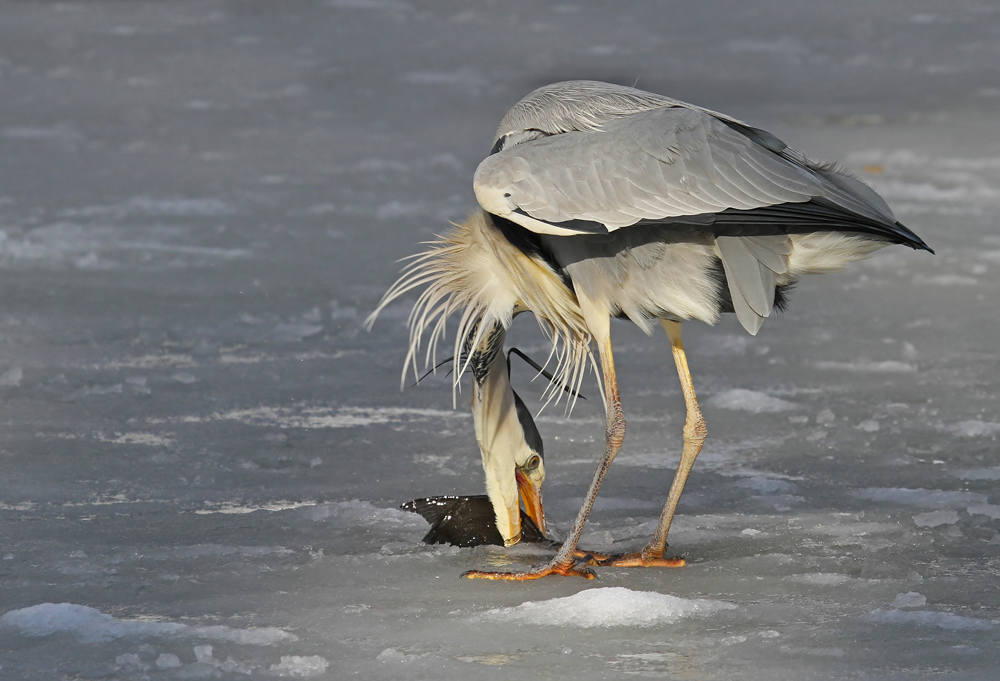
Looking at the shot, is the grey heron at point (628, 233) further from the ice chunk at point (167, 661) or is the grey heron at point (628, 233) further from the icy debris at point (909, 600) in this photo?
the ice chunk at point (167, 661)

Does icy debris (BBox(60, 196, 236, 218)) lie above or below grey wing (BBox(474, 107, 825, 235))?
above

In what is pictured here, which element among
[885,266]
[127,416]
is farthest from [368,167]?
[127,416]

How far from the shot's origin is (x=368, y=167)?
30.1 ft

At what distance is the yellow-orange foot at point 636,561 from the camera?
3662 millimetres

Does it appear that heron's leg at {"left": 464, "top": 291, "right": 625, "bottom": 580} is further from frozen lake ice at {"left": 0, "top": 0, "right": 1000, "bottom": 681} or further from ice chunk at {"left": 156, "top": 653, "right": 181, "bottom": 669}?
ice chunk at {"left": 156, "top": 653, "right": 181, "bottom": 669}

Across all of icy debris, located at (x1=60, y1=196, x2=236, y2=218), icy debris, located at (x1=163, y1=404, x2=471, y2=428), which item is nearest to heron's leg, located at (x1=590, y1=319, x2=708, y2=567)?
icy debris, located at (x1=163, y1=404, x2=471, y2=428)

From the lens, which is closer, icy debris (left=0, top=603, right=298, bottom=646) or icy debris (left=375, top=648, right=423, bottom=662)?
icy debris (left=375, top=648, right=423, bottom=662)

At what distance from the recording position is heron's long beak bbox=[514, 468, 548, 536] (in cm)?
400

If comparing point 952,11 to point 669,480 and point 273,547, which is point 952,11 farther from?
point 273,547

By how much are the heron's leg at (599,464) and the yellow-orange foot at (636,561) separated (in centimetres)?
8

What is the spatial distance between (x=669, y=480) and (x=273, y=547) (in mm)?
1472

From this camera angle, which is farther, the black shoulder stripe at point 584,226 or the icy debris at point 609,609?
the black shoulder stripe at point 584,226

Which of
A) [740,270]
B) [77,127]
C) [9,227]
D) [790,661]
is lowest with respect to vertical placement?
[790,661]

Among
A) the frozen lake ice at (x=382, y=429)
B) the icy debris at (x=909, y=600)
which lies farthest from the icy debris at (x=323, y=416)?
the icy debris at (x=909, y=600)
